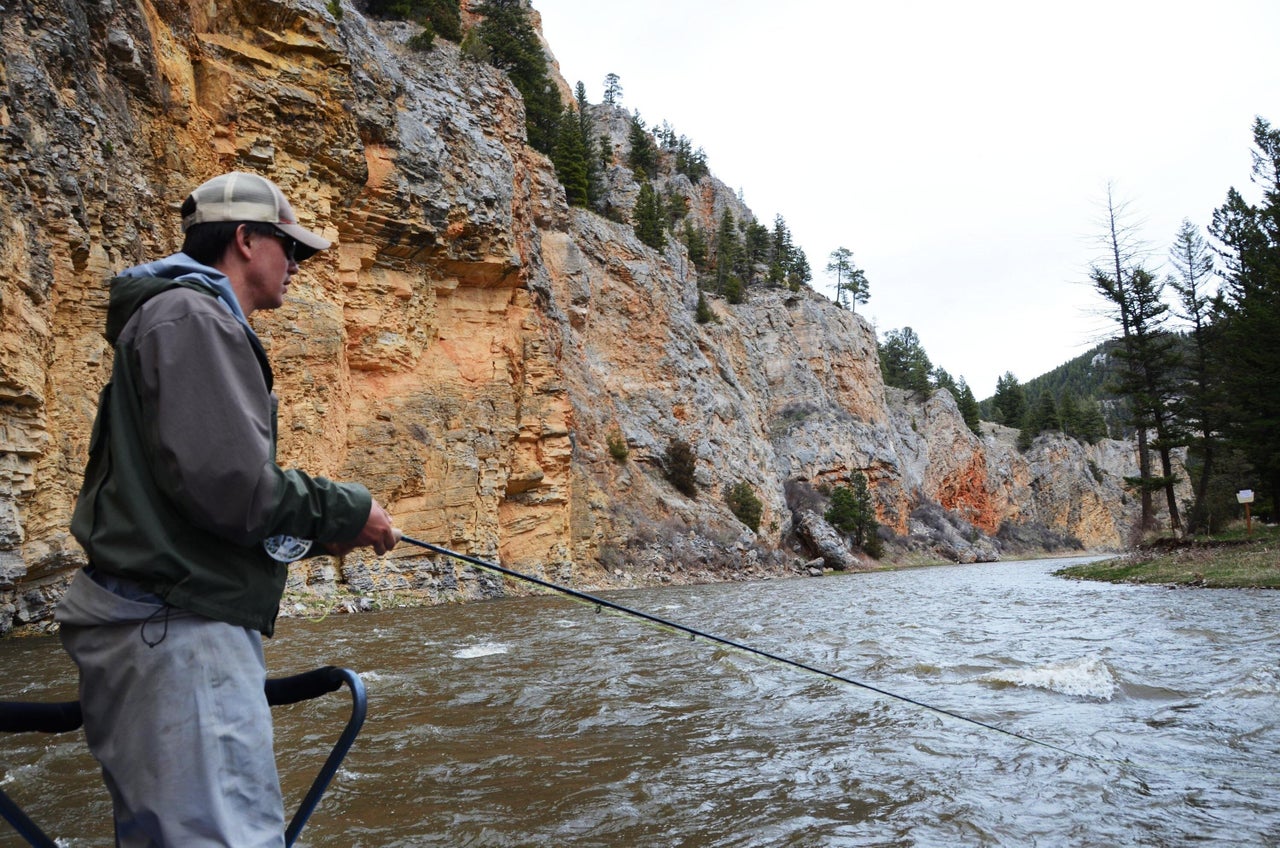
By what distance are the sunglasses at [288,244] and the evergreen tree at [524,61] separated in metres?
40.1

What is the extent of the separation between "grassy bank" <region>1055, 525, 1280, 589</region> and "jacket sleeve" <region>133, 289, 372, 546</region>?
17841 millimetres

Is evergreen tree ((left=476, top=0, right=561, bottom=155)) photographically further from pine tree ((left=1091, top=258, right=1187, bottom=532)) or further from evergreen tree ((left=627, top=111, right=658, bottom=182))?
pine tree ((left=1091, top=258, right=1187, bottom=532))

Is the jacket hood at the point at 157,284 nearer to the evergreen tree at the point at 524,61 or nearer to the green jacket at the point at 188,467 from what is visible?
the green jacket at the point at 188,467

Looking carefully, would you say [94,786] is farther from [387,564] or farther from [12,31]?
[387,564]

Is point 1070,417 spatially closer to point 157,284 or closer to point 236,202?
point 236,202

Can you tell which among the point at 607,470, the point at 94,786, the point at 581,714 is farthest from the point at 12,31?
the point at 607,470

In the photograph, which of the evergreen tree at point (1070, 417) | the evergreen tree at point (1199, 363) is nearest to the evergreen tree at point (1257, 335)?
the evergreen tree at point (1199, 363)

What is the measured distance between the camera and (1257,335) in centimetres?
2745

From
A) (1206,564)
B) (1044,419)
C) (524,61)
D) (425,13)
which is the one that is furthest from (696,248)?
(1206,564)

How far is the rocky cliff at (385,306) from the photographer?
11359 millimetres

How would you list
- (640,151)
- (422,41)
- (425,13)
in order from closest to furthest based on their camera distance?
(422,41), (425,13), (640,151)

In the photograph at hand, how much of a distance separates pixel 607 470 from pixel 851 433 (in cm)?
3051

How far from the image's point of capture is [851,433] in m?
58.6

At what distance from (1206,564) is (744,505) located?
81.6ft
